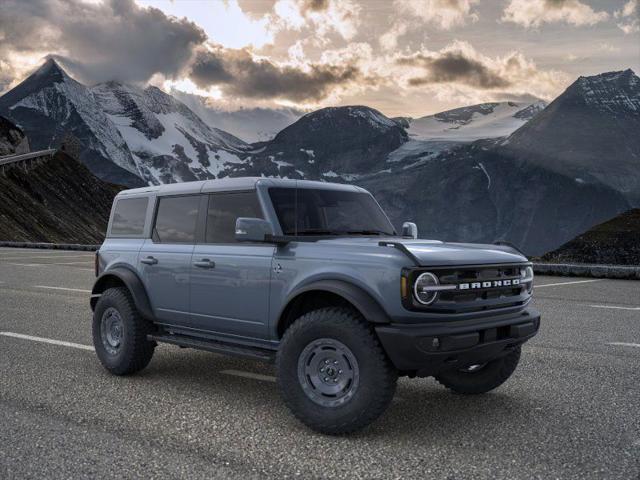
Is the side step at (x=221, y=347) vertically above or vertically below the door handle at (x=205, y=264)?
below

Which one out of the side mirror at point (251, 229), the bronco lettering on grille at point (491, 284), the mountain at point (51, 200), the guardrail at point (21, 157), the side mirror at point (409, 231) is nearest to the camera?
the bronco lettering on grille at point (491, 284)

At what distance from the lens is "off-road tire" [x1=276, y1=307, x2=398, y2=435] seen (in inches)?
174

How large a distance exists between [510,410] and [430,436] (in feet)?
3.33

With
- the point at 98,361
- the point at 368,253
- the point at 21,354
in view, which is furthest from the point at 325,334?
the point at 21,354

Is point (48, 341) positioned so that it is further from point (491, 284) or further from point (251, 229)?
point (491, 284)

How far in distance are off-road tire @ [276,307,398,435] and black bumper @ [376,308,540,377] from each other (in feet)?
0.40

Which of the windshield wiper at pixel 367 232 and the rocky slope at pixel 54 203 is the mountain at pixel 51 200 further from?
the windshield wiper at pixel 367 232

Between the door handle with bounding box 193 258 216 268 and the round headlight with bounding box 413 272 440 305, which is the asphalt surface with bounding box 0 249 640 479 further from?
the door handle with bounding box 193 258 216 268

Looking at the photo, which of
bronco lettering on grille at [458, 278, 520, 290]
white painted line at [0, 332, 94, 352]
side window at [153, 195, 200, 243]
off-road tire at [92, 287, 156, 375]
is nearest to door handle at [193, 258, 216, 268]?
side window at [153, 195, 200, 243]

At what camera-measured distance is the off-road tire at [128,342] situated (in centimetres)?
621

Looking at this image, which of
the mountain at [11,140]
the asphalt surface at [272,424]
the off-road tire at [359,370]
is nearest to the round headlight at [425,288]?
the off-road tire at [359,370]

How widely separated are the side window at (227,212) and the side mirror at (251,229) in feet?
1.39

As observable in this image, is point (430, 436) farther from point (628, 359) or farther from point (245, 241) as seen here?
point (628, 359)

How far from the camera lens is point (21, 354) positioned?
24.0ft
